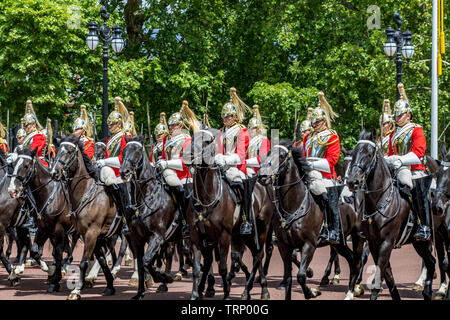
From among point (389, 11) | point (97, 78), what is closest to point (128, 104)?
point (97, 78)

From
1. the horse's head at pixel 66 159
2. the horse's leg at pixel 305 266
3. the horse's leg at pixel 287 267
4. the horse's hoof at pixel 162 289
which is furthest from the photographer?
the horse's hoof at pixel 162 289

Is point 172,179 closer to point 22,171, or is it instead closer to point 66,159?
point 66,159

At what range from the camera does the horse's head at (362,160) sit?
33.8 feet

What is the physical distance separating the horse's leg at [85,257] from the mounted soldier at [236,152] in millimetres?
2299

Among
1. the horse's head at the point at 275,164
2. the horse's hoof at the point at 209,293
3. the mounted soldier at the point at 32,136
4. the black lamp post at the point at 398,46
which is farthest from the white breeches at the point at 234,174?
the black lamp post at the point at 398,46

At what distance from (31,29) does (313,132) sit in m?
19.2

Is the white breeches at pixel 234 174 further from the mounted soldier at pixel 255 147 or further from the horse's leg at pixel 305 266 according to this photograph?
the horse's leg at pixel 305 266

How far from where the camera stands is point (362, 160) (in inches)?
411

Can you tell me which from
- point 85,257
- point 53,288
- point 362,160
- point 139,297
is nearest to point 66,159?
point 85,257

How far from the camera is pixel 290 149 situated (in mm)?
11086

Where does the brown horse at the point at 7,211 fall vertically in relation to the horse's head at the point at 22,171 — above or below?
below

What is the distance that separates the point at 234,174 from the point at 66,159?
255 centimetres

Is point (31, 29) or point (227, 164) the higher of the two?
point (31, 29)

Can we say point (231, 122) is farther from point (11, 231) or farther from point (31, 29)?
point (31, 29)
